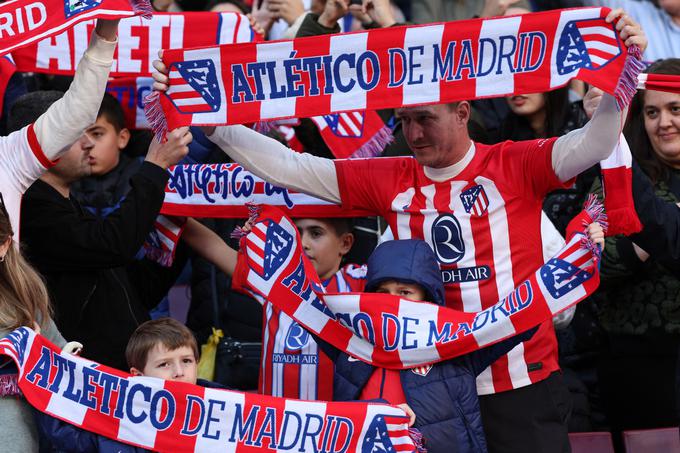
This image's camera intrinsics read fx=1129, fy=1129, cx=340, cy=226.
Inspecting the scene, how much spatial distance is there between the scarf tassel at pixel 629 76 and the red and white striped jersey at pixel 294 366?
1.61m

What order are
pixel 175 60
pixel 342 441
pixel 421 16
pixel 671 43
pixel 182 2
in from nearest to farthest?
1. pixel 342 441
2. pixel 175 60
3. pixel 671 43
4. pixel 421 16
5. pixel 182 2

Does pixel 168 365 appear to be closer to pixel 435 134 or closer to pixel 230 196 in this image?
pixel 230 196

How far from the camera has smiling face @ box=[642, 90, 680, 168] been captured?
197 inches

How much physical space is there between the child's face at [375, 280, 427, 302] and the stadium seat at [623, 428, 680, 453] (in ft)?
3.89

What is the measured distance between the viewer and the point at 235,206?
197 inches

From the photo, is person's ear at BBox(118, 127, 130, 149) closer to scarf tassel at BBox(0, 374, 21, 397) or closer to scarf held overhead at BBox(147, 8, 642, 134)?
scarf held overhead at BBox(147, 8, 642, 134)

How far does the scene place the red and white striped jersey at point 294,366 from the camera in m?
4.68

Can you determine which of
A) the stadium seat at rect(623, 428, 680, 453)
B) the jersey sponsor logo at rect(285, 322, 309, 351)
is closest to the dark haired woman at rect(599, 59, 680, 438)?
the stadium seat at rect(623, 428, 680, 453)

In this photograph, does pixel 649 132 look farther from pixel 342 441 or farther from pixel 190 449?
pixel 190 449

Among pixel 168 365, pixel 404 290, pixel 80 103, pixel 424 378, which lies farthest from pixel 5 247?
pixel 424 378

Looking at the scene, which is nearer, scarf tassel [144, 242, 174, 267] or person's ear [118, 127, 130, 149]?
scarf tassel [144, 242, 174, 267]

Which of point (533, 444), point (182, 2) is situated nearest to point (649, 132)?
point (533, 444)

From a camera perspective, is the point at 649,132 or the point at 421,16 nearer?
the point at 649,132

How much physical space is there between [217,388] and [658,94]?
2417 mm
